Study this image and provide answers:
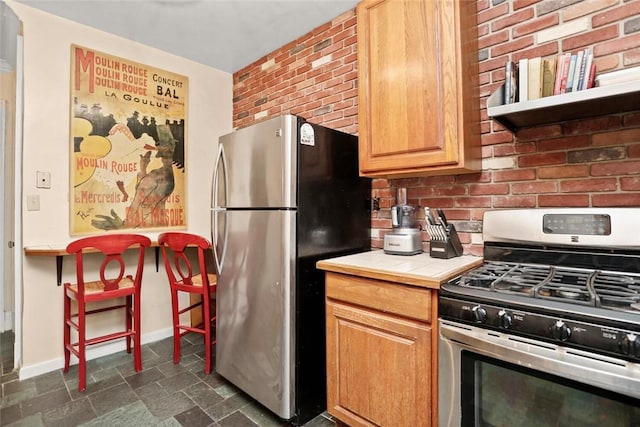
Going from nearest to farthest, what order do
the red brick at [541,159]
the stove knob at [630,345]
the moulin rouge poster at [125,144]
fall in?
the stove knob at [630,345] → the red brick at [541,159] → the moulin rouge poster at [125,144]

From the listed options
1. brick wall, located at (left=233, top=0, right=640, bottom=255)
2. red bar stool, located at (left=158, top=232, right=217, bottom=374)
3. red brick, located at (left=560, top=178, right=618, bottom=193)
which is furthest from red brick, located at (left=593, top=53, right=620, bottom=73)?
red bar stool, located at (left=158, top=232, right=217, bottom=374)

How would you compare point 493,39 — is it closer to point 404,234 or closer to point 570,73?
point 570,73

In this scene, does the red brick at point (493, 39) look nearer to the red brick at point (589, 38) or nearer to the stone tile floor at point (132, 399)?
the red brick at point (589, 38)

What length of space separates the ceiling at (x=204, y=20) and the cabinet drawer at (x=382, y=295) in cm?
199

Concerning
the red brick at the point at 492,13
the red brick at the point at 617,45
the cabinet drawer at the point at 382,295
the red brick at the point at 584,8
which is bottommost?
the cabinet drawer at the point at 382,295

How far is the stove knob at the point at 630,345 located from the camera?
33.5 inches

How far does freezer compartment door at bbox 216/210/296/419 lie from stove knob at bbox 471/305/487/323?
90cm

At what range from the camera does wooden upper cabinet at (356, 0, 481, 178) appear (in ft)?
5.08

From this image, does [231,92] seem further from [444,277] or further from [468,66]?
[444,277]

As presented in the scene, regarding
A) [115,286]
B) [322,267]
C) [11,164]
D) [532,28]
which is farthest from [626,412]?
[11,164]

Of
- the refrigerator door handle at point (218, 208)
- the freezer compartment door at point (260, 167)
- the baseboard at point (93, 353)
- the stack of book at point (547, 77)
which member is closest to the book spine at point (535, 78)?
the stack of book at point (547, 77)

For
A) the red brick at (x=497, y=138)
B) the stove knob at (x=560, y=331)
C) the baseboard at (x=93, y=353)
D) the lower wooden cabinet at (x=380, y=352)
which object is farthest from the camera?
the baseboard at (x=93, y=353)

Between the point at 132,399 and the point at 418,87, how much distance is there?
8.10ft

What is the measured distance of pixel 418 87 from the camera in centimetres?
165
